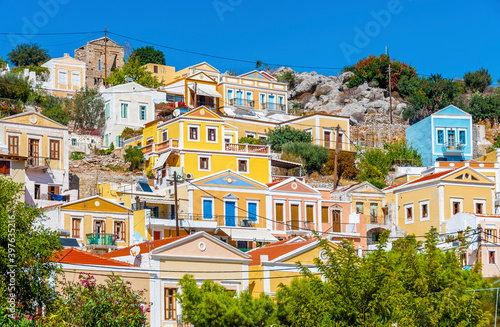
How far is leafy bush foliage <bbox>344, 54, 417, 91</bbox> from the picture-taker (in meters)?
101

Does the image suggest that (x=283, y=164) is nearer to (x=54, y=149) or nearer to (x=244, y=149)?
(x=244, y=149)

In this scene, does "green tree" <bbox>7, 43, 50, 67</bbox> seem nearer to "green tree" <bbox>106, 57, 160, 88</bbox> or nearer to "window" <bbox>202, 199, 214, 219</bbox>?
"green tree" <bbox>106, 57, 160, 88</bbox>

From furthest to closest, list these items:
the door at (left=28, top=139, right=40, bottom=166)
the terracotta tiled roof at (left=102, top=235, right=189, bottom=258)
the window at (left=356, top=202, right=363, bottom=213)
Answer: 1. the window at (left=356, top=202, right=363, bottom=213)
2. the door at (left=28, top=139, right=40, bottom=166)
3. the terracotta tiled roof at (left=102, top=235, right=189, bottom=258)

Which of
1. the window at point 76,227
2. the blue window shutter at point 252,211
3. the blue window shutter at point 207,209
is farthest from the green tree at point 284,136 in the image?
the window at point 76,227

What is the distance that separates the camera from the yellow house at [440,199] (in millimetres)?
57656

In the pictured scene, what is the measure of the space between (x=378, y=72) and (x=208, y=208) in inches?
2124

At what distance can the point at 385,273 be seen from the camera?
97.7 ft

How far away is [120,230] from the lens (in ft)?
161

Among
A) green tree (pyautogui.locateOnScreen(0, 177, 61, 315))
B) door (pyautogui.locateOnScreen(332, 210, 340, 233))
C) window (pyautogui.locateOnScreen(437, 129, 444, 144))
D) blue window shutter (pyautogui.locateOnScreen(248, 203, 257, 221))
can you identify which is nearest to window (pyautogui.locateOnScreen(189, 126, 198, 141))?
blue window shutter (pyautogui.locateOnScreen(248, 203, 257, 221))

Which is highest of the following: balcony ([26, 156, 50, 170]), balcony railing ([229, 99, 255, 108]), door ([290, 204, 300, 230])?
balcony railing ([229, 99, 255, 108])

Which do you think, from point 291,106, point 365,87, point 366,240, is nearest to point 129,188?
point 366,240

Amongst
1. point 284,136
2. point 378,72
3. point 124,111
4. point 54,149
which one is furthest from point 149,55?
point 54,149

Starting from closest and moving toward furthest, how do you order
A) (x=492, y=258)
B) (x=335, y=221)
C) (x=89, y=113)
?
(x=492, y=258) < (x=335, y=221) < (x=89, y=113)

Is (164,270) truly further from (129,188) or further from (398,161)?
(398,161)
